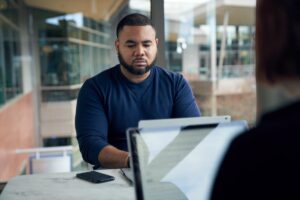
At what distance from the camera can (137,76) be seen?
1926mm

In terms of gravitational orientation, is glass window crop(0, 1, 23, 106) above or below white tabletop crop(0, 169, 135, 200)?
above

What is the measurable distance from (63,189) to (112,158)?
0.95ft

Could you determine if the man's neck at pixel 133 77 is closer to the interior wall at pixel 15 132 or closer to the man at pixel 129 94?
the man at pixel 129 94

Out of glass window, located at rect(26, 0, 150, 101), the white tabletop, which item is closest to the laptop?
the white tabletop

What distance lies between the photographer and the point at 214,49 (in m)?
3.45

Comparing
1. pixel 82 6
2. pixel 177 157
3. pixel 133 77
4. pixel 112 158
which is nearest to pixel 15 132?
pixel 82 6

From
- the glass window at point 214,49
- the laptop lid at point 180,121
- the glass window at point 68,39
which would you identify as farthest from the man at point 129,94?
the glass window at point 68,39

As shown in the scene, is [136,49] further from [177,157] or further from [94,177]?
[177,157]

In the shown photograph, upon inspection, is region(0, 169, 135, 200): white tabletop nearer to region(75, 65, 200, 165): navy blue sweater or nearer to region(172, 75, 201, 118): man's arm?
region(75, 65, 200, 165): navy blue sweater

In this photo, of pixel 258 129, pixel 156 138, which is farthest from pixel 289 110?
pixel 156 138

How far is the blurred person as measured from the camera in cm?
49

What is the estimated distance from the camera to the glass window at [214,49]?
323 centimetres

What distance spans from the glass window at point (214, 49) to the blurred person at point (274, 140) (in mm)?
2606

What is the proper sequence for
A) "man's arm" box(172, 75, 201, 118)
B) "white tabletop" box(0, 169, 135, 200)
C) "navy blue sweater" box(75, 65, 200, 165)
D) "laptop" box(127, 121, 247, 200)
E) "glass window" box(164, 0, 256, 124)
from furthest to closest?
"glass window" box(164, 0, 256, 124) < "man's arm" box(172, 75, 201, 118) < "navy blue sweater" box(75, 65, 200, 165) < "white tabletop" box(0, 169, 135, 200) < "laptop" box(127, 121, 247, 200)
